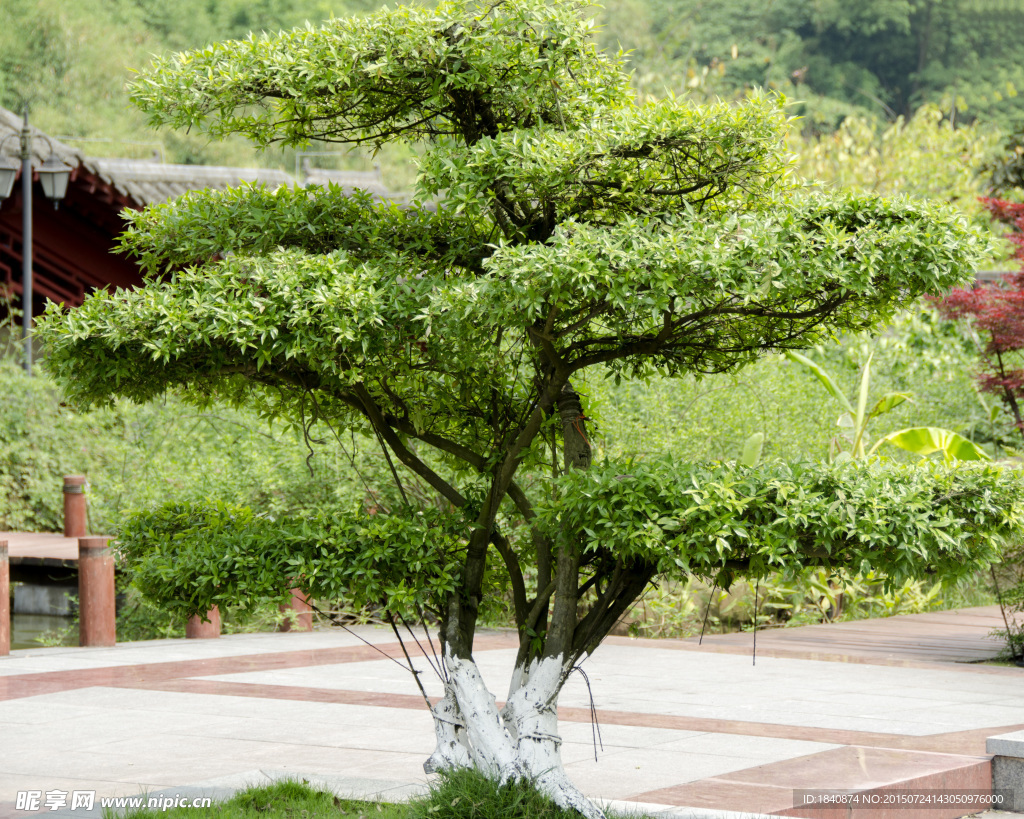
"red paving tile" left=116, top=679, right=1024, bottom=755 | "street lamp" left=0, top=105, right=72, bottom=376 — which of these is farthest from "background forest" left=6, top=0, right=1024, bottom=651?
"street lamp" left=0, top=105, right=72, bottom=376

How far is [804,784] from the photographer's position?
5.31 m

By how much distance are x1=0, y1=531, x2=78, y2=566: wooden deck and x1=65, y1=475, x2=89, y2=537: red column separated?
0.46 ft

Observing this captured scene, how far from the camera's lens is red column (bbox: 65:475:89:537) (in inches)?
592

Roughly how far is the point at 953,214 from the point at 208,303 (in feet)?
8.32

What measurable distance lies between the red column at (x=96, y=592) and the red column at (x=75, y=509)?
5066 millimetres

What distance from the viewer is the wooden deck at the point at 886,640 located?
377 inches

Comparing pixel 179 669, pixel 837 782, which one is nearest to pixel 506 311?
pixel 837 782

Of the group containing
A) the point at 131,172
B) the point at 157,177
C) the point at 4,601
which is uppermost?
the point at 131,172

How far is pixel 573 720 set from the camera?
22.9 feet

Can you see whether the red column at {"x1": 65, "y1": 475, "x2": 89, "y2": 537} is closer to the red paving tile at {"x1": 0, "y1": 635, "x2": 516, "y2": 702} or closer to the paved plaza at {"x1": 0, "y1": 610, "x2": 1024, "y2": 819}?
the paved plaza at {"x1": 0, "y1": 610, "x2": 1024, "y2": 819}

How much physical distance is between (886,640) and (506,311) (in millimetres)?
7536

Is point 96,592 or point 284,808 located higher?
point 96,592

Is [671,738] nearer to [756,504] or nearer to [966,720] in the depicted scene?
[966,720]

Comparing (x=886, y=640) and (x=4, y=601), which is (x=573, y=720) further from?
(x=4, y=601)
